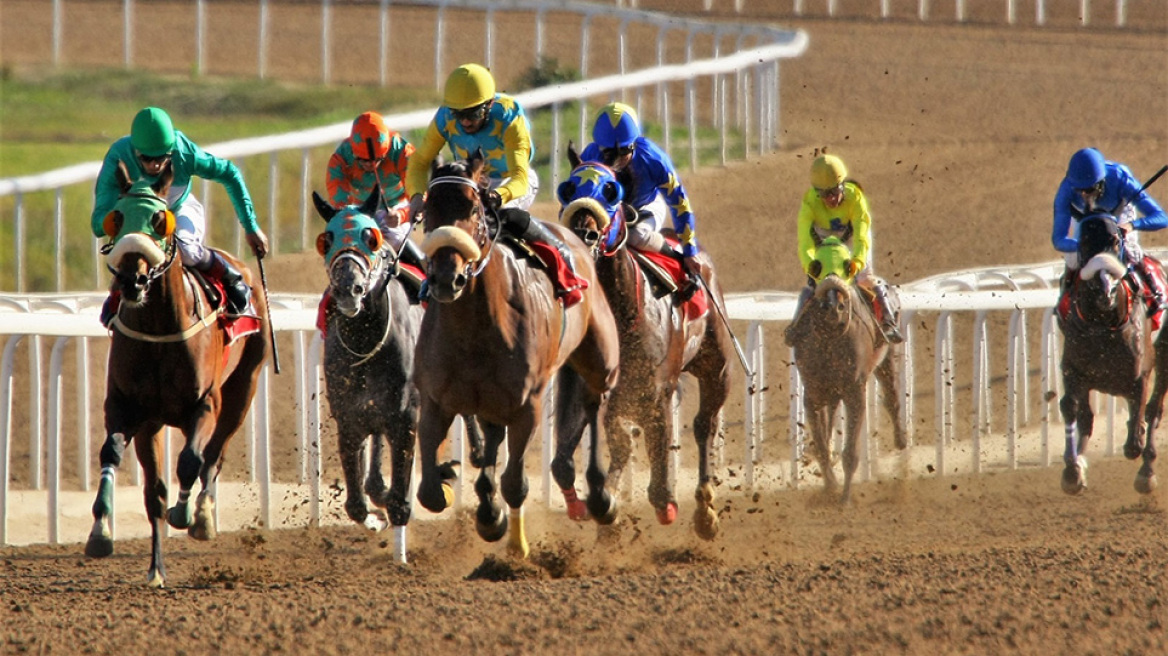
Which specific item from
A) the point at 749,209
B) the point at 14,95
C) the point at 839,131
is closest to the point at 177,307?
the point at 749,209

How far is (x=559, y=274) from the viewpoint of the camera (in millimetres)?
7277

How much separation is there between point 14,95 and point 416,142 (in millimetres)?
8059

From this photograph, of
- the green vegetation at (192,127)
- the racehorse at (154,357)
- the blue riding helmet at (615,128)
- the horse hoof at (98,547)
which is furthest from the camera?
the green vegetation at (192,127)

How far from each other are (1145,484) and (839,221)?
7.66ft

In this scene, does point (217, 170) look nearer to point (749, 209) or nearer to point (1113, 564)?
point (1113, 564)

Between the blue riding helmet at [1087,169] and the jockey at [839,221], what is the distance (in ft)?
3.94

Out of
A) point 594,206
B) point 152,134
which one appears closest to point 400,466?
point 594,206

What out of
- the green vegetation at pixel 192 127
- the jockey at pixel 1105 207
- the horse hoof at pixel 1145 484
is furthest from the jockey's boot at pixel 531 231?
the green vegetation at pixel 192 127

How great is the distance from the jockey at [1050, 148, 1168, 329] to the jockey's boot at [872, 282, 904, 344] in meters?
1.02

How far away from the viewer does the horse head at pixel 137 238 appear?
22.6ft

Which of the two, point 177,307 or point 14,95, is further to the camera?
point 14,95

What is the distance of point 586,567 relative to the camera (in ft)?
24.8

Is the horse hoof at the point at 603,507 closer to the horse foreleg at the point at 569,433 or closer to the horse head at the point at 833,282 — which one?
the horse foreleg at the point at 569,433

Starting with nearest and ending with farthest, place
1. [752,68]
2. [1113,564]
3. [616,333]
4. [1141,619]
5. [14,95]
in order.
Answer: [1141,619] < [1113,564] < [616,333] < [752,68] < [14,95]
